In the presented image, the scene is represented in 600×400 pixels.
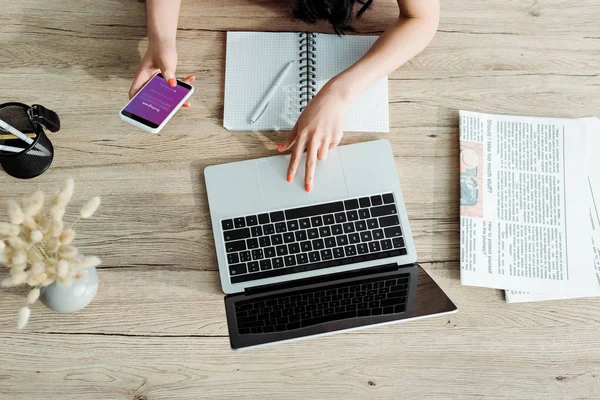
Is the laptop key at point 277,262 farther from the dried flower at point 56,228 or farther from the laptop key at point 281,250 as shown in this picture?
the dried flower at point 56,228

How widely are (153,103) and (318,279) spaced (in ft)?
1.37

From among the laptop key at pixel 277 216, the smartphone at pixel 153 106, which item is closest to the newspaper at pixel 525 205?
the laptop key at pixel 277 216

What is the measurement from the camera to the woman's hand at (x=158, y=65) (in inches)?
32.2

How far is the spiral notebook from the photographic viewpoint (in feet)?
2.83

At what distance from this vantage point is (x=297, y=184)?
82 centimetres

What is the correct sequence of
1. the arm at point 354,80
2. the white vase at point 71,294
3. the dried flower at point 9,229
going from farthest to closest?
the arm at point 354,80
the white vase at point 71,294
the dried flower at point 9,229

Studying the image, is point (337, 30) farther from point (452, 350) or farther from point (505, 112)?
point (452, 350)

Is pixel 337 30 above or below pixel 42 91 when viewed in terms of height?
above

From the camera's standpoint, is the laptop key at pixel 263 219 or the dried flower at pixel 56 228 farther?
the laptop key at pixel 263 219

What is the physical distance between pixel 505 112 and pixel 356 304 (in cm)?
47

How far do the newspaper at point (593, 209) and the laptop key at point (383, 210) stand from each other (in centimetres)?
24

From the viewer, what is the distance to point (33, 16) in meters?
0.90

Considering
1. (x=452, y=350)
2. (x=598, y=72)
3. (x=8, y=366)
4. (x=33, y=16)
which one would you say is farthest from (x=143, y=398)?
(x=598, y=72)

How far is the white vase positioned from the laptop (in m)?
0.21
